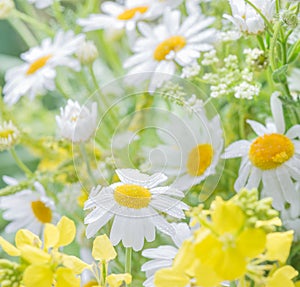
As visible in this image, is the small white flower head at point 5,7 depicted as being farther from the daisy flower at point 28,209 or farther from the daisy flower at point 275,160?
the daisy flower at point 275,160

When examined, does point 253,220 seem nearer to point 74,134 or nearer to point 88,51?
point 74,134

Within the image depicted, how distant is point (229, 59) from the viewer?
1.78 ft

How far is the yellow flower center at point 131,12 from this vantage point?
0.72 meters

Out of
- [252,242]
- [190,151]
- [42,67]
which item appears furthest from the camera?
[42,67]

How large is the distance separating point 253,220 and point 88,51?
0.35m

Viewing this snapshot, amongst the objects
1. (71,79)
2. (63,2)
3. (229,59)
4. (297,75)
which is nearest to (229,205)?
(229,59)

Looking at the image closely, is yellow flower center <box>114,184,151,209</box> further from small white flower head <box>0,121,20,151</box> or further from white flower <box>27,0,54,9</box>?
white flower <box>27,0,54,9</box>

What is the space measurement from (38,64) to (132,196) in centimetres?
28

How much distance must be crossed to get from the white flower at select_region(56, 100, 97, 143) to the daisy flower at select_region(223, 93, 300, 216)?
112mm

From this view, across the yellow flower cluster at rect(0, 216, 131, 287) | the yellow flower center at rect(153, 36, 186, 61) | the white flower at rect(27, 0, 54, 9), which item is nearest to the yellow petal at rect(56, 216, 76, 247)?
the yellow flower cluster at rect(0, 216, 131, 287)

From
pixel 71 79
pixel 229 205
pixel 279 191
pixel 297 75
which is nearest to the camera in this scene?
pixel 229 205

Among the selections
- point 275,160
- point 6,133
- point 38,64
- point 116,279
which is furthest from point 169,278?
point 38,64

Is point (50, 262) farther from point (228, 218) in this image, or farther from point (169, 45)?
point (169, 45)

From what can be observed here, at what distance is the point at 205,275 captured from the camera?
352 millimetres
